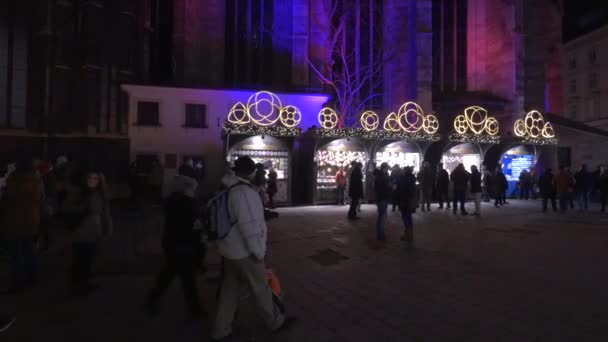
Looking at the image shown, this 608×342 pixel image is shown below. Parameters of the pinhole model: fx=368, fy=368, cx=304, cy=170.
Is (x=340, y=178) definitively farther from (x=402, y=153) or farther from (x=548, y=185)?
(x=548, y=185)

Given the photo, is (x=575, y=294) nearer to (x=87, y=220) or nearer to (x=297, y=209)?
(x=87, y=220)

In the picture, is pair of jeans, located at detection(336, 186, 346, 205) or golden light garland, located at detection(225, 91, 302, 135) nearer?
golden light garland, located at detection(225, 91, 302, 135)

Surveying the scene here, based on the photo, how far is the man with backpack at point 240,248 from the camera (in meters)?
3.40

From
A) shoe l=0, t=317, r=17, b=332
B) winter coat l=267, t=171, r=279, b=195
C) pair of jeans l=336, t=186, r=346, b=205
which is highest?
winter coat l=267, t=171, r=279, b=195

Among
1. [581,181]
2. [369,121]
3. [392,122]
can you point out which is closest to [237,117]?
[369,121]

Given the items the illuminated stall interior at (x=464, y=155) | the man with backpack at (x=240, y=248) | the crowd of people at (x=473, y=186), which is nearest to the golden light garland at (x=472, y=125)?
the illuminated stall interior at (x=464, y=155)

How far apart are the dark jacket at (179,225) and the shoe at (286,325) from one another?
1.30 m

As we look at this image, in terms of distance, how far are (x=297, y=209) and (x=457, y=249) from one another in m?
7.73

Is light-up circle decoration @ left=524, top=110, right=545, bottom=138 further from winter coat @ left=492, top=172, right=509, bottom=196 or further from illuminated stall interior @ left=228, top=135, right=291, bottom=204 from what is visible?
illuminated stall interior @ left=228, top=135, right=291, bottom=204

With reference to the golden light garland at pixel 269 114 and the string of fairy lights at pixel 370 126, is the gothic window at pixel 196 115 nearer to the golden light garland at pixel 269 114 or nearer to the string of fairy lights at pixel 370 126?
the string of fairy lights at pixel 370 126

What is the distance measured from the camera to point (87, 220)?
A: 16.0ft

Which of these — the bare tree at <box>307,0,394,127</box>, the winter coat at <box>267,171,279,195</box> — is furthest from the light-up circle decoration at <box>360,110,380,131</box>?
the winter coat at <box>267,171,279,195</box>

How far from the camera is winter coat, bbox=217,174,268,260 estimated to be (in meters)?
3.39

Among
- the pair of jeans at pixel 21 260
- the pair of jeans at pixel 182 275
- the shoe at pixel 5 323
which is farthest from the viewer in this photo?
the pair of jeans at pixel 21 260
